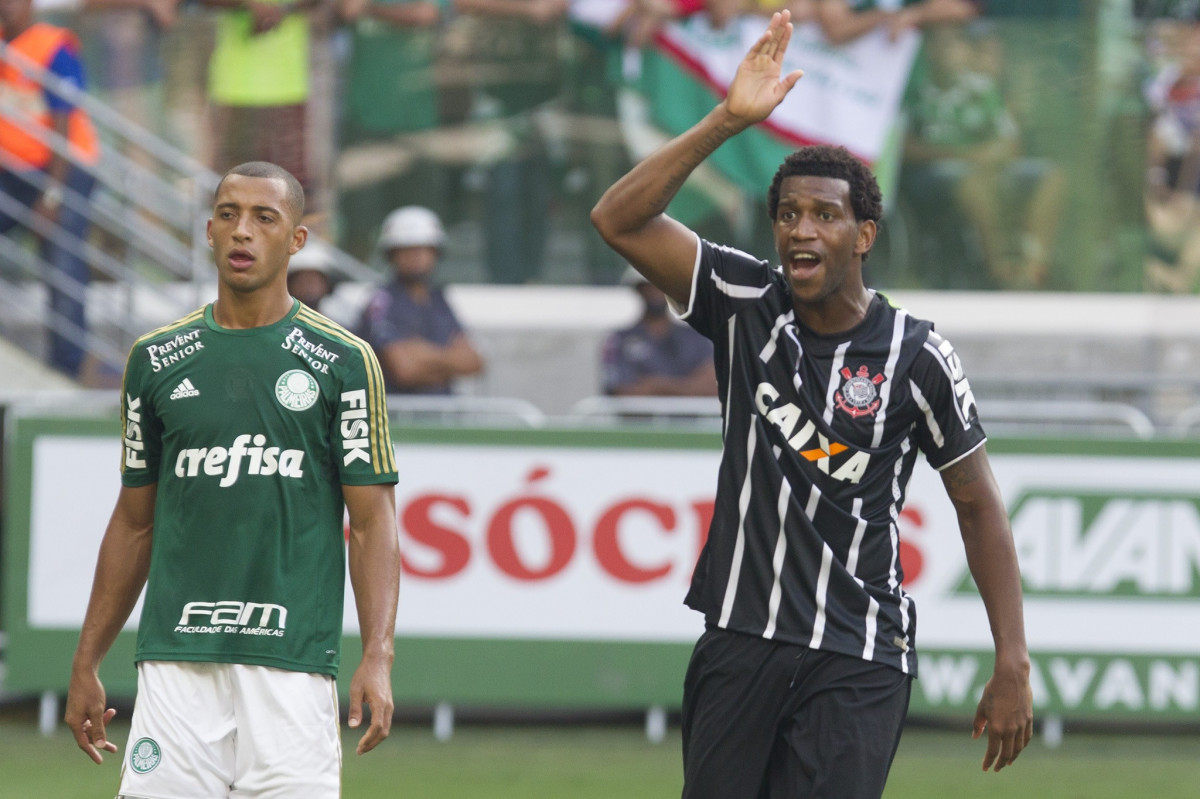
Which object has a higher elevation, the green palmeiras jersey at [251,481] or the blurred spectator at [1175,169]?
the blurred spectator at [1175,169]

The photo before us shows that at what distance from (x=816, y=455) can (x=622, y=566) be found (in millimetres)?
4504

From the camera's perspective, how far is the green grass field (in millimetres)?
7730

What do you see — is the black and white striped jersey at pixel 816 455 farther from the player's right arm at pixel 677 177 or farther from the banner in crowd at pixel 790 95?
the banner in crowd at pixel 790 95

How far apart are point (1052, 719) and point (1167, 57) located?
6.97m

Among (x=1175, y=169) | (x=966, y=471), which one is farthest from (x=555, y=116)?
(x=966, y=471)

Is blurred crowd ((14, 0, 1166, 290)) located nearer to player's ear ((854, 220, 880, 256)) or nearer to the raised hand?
the raised hand

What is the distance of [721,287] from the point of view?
458 cm

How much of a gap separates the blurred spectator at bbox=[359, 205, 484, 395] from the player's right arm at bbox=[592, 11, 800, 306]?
5312 mm

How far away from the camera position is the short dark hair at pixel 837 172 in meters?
4.44

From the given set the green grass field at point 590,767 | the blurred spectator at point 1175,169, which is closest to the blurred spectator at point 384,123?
the green grass field at point 590,767

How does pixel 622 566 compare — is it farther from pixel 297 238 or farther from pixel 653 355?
pixel 297 238

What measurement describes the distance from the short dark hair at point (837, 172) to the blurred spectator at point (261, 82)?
8495 mm

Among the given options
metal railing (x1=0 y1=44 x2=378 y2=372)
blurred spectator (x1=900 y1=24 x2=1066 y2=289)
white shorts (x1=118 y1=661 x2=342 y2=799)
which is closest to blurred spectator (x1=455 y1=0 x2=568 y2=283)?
metal railing (x1=0 y1=44 x2=378 y2=372)

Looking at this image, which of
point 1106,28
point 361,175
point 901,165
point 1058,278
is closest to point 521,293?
point 361,175
